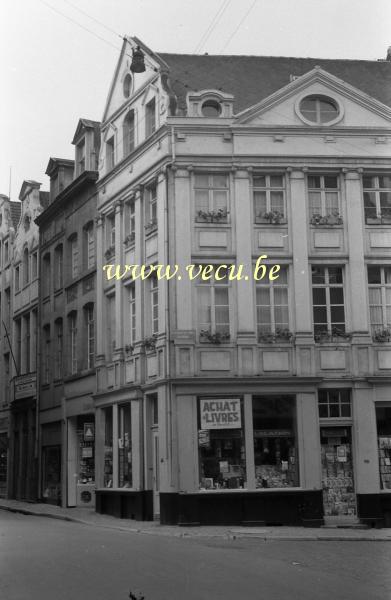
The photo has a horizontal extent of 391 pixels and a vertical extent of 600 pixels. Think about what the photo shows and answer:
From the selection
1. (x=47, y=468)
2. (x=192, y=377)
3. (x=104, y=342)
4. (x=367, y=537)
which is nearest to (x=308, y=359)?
(x=192, y=377)

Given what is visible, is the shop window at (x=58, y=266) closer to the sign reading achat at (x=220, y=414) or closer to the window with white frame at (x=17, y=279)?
the window with white frame at (x=17, y=279)

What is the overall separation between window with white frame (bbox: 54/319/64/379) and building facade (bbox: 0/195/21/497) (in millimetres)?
6584

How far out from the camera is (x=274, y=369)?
878 inches

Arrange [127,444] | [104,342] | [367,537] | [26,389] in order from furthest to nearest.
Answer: [26,389] < [104,342] < [127,444] < [367,537]

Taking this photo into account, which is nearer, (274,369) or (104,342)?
(274,369)

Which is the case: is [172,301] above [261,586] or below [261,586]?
above

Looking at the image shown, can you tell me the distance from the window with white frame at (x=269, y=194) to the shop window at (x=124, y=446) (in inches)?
277

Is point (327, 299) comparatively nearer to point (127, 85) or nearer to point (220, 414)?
point (220, 414)

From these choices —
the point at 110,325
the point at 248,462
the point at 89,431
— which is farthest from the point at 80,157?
the point at 248,462

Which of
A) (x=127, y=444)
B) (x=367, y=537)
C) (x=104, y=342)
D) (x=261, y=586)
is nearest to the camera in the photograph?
(x=261, y=586)

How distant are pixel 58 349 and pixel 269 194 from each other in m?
12.8

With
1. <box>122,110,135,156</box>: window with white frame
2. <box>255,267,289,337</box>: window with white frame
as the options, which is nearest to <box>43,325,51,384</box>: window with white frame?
<box>122,110,135,156</box>: window with white frame

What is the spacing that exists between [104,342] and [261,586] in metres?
16.4

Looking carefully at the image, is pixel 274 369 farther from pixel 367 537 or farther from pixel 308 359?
pixel 367 537
